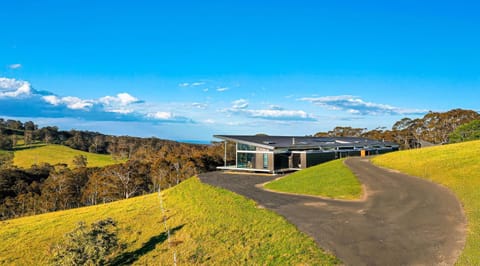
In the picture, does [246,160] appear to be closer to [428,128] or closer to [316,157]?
[316,157]

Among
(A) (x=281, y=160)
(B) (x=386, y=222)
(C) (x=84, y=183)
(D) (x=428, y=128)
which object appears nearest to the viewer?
(B) (x=386, y=222)

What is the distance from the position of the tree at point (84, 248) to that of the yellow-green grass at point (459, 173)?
42.0ft

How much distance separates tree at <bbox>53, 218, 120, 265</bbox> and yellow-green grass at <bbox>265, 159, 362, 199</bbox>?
1136 centimetres

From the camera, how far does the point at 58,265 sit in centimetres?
1302

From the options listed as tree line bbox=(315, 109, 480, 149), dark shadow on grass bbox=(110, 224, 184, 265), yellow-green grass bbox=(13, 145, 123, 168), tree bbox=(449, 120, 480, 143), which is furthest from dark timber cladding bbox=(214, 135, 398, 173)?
yellow-green grass bbox=(13, 145, 123, 168)

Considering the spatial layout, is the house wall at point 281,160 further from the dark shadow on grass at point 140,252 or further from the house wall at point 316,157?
the dark shadow on grass at point 140,252

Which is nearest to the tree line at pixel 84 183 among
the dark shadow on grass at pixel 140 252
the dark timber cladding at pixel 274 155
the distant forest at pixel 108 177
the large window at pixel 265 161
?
the distant forest at pixel 108 177

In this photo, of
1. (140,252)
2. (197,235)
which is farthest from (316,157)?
(140,252)

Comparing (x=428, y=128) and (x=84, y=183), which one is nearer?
(x=84, y=183)

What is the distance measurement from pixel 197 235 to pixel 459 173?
15557mm

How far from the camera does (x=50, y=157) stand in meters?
84.1

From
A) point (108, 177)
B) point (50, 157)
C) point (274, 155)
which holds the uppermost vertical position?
point (274, 155)

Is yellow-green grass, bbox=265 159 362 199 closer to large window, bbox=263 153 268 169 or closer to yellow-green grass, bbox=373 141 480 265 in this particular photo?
yellow-green grass, bbox=373 141 480 265

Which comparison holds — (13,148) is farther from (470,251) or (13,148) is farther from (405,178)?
(470,251)
